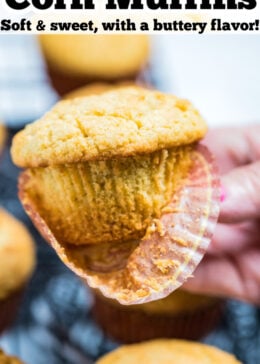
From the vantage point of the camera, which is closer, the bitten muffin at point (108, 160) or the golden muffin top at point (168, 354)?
the bitten muffin at point (108, 160)

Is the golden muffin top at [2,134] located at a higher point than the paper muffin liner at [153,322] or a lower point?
higher

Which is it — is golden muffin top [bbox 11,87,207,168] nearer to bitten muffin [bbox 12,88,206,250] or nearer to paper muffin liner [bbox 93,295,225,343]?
bitten muffin [bbox 12,88,206,250]

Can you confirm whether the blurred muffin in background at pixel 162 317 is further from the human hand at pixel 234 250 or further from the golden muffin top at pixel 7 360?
the golden muffin top at pixel 7 360

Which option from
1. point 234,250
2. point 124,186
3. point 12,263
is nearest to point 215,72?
point 234,250

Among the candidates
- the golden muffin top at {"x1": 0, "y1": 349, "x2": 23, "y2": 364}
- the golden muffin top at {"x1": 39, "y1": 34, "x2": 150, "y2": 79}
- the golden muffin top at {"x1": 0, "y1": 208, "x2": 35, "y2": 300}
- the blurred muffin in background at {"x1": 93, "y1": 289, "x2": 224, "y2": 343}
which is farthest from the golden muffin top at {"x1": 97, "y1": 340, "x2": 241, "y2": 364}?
the golden muffin top at {"x1": 39, "y1": 34, "x2": 150, "y2": 79}

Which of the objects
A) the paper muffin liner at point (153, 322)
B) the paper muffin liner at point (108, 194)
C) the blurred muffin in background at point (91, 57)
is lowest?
the paper muffin liner at point (153, 322)

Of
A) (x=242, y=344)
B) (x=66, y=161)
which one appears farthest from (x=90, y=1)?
(x=242, y=344)

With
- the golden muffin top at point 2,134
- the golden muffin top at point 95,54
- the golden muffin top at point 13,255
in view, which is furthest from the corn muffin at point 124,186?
the golden muffin top at point 95,54
